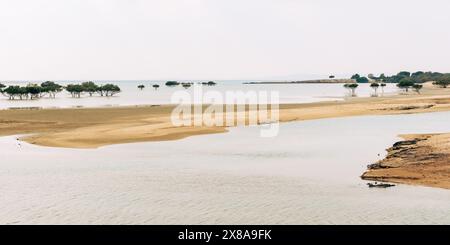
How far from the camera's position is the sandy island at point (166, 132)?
2722 cm

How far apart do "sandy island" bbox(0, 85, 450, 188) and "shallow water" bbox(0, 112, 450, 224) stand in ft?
6.38

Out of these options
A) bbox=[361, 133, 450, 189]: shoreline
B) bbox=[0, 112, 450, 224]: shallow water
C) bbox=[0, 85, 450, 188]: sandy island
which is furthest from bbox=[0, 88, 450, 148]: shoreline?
bbox=[361, 133, 450, 189]: shoreline

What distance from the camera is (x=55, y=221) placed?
20.9 metres

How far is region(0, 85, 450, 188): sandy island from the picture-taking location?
2722 centimetres

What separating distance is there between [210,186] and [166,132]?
81.9ft

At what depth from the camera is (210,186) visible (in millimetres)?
26312

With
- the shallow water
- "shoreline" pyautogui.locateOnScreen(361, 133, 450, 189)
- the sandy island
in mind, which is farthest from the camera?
the sandy island

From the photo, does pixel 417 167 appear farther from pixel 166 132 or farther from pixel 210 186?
pixel 166 132

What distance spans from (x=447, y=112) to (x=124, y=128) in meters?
46.9

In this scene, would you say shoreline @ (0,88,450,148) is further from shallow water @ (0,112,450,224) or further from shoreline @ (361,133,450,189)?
shoreline @ (361,133,450,189)

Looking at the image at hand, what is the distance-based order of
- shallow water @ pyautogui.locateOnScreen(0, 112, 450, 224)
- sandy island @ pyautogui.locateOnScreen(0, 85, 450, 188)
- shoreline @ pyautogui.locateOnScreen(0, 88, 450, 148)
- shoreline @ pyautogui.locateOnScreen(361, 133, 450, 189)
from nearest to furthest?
shallow water @ pyautogui.locateOnScreen(0, 112, 450, 224), shoreline @ pyautogui.locateOnScreen(361, 133, 450, 189), sandy island @ pyautogui.locateOnScreen(0, 85, 450, 188), shoreline @ pyautogui.locateOnScreen(0, 88, 450, 148)

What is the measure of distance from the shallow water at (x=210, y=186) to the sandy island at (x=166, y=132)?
1.94 m
